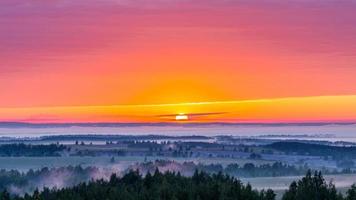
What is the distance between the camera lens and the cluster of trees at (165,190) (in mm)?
59062

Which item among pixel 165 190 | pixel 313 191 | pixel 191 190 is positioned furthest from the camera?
pixel 165 190

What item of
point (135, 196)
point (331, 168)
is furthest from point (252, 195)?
point (331, 168)

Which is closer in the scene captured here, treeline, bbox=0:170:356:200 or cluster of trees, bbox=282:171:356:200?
cluster of trees, bbox=282:171:356:200

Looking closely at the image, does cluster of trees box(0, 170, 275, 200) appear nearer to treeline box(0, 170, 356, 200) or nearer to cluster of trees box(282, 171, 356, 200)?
treeline box(0, 170, 356, 200)

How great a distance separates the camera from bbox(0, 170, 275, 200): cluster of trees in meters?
59.1

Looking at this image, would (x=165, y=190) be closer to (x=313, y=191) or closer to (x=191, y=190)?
(x=191, y=190)

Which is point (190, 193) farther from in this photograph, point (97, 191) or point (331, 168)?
point (331, 168)

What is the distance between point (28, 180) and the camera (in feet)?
648

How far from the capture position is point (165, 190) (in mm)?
61031

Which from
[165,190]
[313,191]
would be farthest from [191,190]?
[313,191]

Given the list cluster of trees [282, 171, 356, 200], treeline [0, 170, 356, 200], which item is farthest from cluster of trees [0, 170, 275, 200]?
cluster of trees [282, 171, 356, 200]

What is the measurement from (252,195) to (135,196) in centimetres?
698

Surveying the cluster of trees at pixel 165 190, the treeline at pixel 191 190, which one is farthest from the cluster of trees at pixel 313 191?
the cluster of trees at pixel 165 190

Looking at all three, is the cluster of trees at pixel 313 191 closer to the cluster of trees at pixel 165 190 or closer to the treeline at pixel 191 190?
the treeline at pixel 191 190
